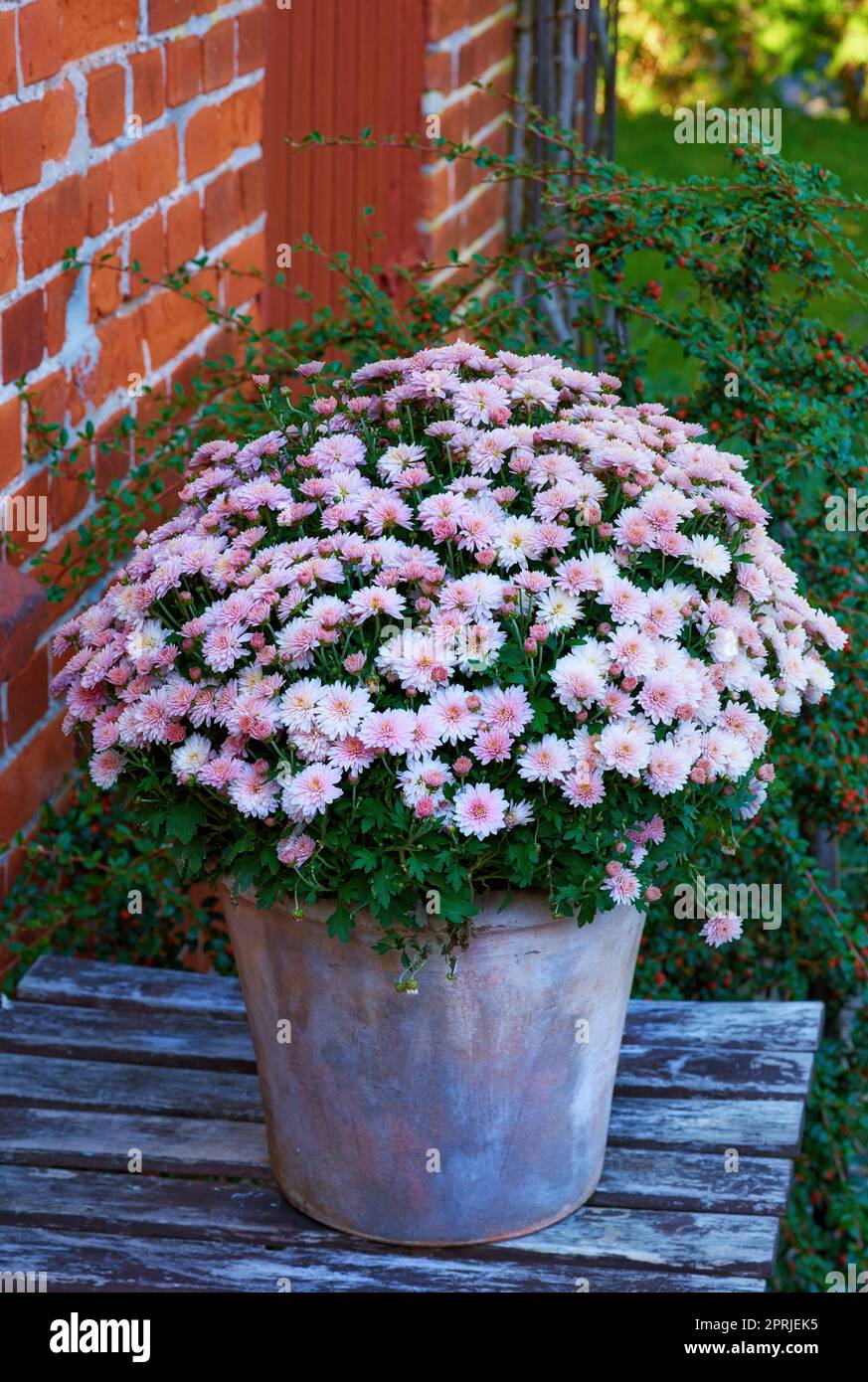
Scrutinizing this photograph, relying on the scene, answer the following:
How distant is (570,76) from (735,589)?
330cm

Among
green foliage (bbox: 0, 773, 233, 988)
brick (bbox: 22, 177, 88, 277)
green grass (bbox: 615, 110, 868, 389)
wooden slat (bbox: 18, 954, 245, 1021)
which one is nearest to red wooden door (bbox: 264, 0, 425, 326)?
brick (bbox: 22, 177, 88, 277)

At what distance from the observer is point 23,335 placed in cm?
223

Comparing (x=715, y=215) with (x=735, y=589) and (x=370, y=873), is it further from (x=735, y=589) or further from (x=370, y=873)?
(x=370, y=873)

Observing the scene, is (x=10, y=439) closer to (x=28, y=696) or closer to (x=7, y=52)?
(x=28, y=696)

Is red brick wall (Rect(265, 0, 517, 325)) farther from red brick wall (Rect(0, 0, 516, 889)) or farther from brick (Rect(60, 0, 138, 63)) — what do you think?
brick (Rect(60, 0, 138, 63))

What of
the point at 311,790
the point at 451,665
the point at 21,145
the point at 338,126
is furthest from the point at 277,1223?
the point at 338,126

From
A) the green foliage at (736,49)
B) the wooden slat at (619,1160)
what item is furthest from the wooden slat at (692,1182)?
the green foliage at (736,49)

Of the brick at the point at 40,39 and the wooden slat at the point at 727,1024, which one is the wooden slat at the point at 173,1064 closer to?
the wooden slat at the point at 727,1024

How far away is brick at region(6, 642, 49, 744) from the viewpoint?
2.29m

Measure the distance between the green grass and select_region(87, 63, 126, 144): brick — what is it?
4197 mm

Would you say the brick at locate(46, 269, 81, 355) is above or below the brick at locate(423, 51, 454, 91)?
below

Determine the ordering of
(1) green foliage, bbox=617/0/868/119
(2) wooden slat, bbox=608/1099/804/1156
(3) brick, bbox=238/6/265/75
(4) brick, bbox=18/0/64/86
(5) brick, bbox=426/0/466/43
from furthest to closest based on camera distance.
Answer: (1) green foliage, bbox=617/0/868/119, (5) brick, bbox=426/0/466/43, (3) brick, bbox=238/6/265/75, (4) brick, bbox=18/0/64/86, (2) wooden slat, bbox=608/1099/804/1156

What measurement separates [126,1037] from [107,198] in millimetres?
1178

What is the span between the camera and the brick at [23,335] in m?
2.19
